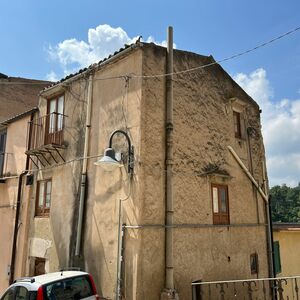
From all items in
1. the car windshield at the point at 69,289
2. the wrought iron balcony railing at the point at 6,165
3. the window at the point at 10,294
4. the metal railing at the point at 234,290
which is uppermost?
the wrought iron balcony railing at the point at 6,165

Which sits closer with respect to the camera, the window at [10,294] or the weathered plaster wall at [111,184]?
the window at [10,294]

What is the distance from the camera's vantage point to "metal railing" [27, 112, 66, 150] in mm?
11703

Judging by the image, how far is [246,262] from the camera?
11086 millimetres

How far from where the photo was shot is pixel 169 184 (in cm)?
900

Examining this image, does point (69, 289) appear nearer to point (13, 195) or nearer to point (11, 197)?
point (13, 195)

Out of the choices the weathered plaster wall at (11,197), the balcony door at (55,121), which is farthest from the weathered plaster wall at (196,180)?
the weathered plaster wall at (11,197)

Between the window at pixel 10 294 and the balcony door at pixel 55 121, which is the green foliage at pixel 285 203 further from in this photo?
the window at pixel 10 294

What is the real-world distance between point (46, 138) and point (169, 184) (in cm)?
575

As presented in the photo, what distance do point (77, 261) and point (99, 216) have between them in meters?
1.60

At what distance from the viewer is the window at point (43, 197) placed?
1172 cm

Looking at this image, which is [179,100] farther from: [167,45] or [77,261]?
[77,261]

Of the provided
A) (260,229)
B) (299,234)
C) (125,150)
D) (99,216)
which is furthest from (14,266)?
(299,234)

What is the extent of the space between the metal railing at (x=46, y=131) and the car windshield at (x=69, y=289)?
5323 millimetres

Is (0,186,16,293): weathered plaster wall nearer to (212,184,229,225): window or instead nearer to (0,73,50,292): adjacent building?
(0,73,50,292): adjacent building
